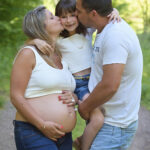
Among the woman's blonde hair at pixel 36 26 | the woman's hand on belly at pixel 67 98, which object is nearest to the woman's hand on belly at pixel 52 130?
the woman's hand on belly at pixel 67 98

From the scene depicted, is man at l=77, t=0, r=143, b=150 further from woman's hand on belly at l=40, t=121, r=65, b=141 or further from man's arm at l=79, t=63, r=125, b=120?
woman's hand on belly at l=40, t=121, r=65, b=141

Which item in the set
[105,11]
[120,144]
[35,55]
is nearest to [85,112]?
[120,144]

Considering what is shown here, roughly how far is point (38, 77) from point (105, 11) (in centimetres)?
Answer: 79

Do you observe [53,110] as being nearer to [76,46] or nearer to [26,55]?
[26,55]

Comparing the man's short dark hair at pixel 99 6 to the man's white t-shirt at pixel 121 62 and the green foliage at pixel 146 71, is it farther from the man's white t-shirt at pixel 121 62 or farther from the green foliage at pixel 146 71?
the green foliage at pixel 146 71

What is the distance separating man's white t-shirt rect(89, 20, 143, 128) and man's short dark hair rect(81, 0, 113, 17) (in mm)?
144

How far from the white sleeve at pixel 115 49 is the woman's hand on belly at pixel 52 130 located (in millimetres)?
698

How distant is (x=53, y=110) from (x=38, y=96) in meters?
0.18

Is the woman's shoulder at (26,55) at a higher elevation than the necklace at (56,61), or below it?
higher

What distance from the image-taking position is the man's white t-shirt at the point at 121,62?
2062 mm

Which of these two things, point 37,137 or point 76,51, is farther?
point 76,51

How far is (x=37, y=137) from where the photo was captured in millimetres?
2367

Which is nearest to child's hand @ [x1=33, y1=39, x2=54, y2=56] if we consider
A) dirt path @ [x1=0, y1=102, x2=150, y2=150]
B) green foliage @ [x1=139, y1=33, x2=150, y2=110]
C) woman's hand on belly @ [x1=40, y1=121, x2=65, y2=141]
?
woman's hand on belly @ [x1=40, y1=121, x2=65, y2=141]

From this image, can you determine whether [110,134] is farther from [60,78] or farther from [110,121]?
[60,78]
